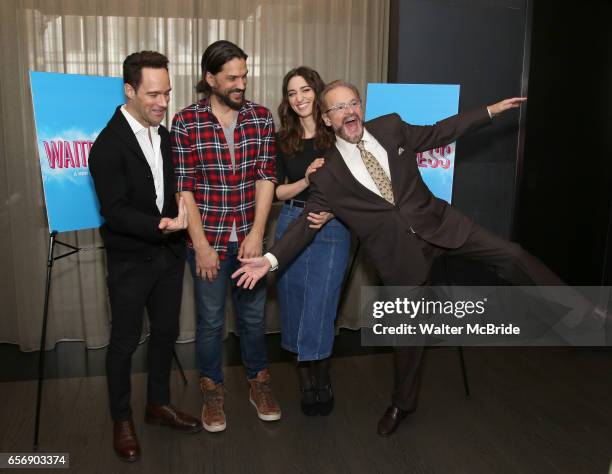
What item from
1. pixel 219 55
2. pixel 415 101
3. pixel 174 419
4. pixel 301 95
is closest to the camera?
pixel 219 55

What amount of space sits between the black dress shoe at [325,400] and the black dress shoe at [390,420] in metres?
0.29

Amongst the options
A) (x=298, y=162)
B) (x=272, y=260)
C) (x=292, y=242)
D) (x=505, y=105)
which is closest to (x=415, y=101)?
(x=505, y=105)

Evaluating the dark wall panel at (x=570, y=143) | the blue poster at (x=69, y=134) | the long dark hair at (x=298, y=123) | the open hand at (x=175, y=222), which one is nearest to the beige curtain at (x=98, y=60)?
the blue poster at (x=69, y=134)

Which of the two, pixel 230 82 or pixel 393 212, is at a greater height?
pixel 230 82

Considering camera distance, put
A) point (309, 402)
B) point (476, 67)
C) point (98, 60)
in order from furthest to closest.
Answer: point (476, 67), point (98, 60), point (309, 402)

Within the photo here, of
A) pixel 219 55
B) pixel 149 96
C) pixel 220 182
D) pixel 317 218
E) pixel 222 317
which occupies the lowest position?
pixel 222 317

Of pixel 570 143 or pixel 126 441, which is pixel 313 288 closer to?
pixel 126 441

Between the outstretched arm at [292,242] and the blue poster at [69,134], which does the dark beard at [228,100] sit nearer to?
the outstretched arm at [292,242]

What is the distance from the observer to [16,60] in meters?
3.69

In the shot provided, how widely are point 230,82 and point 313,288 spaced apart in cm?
104

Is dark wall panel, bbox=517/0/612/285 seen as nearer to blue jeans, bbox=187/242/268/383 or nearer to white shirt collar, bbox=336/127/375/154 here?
white shirt collar, bbox=336/127/375/154

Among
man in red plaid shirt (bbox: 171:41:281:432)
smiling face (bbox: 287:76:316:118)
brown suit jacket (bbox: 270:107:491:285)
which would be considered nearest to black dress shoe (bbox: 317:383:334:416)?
man in red plaid shirt (bbox: 171:41:281:432)

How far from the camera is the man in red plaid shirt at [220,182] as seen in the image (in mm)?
2639

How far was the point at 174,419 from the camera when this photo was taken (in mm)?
2875
